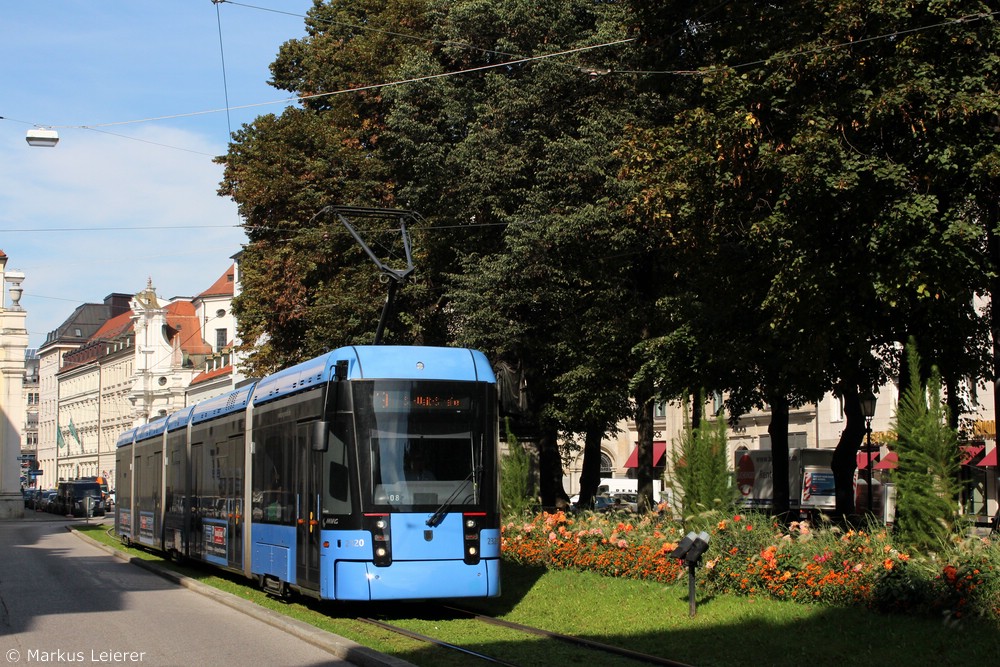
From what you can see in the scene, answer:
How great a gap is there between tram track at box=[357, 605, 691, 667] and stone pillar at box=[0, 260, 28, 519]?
60718 mm

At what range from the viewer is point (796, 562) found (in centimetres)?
1495

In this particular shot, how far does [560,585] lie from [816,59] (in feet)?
28.6

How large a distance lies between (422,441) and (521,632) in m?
2.89

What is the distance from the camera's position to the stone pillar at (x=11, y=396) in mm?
70562

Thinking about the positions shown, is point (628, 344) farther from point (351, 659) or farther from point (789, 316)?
point (351, 659)

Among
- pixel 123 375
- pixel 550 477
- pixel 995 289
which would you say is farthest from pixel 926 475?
pixel 123 375

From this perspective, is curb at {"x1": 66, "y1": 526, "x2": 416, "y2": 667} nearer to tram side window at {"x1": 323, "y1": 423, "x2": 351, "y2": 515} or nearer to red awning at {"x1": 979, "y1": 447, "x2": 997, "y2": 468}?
tram side window at {"x1": 323, "y1": 423, "x2": 351, "y2": 515}

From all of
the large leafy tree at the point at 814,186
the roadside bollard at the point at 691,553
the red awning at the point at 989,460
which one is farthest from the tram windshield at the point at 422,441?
the red awning at the point at 989,460

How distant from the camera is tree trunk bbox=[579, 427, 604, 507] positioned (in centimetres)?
3322

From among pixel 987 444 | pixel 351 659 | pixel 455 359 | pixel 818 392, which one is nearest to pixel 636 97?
pixel 818 392

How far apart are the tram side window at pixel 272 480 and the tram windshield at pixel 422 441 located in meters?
2.22

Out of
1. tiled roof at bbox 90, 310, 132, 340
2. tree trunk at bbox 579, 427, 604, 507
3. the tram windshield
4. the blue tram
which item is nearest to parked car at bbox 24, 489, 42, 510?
tiled roof at bbox 90, 310, 132, 340

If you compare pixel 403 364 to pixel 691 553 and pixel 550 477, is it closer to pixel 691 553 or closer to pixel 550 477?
pixel 691 553

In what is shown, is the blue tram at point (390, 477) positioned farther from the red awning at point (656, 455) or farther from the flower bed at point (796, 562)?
the red awning at point (656, 455)
